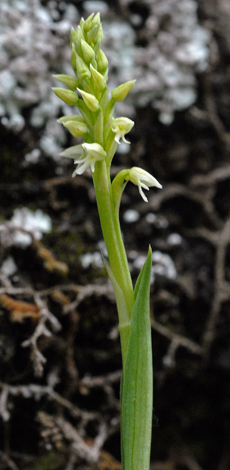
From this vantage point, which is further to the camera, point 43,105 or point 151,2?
point 151,2

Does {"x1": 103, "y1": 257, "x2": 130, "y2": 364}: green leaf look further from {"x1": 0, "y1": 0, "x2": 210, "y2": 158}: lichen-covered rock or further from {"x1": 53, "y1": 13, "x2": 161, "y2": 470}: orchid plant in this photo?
{"x1": 0, "y1": 0, "x2": 210, "y2": 158}: lichen-covered rock

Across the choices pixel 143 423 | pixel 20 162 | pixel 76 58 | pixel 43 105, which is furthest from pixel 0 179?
pixel 143 423

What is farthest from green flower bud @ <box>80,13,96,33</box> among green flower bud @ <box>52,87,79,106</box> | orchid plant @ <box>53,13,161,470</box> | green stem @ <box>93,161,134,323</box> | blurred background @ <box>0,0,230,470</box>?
blurred background @ <box>0,0,230,470</box>

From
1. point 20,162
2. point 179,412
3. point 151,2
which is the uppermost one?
point 151,2

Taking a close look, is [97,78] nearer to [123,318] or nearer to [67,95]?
[67,95]

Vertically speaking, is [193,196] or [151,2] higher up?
[151,2]

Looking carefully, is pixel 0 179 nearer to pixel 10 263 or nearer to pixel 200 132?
pixel 10 263

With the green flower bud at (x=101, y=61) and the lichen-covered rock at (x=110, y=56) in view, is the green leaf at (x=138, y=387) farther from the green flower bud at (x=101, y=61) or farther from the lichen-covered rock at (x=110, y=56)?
the lichen-covered rock at (x=110, y=56)
